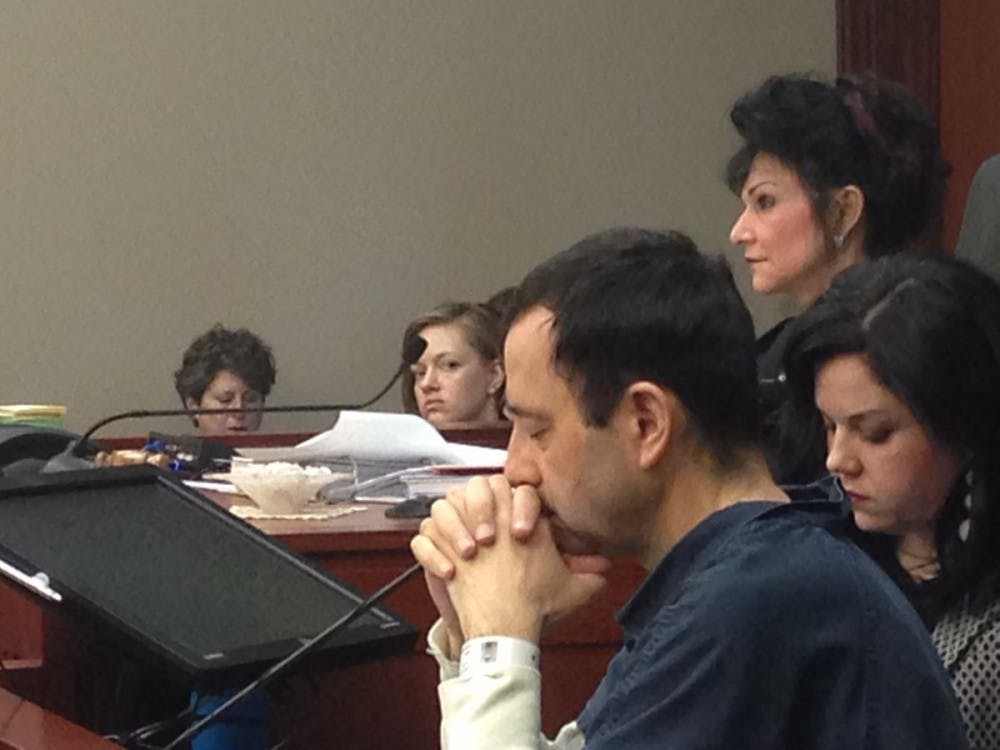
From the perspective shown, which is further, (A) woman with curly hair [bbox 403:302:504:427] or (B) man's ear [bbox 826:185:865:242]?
(A) woman with curly hair [bbox 403:302:504:427]

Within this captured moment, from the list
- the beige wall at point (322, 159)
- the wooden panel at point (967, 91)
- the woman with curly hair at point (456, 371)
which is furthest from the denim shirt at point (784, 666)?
the beige wall at point (322, 159)

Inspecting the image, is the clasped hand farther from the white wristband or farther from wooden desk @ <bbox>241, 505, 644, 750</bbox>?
wooden desk @ <bbox>241, 505, 644, 750</bbox>

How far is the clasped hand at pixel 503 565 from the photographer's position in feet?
3.72

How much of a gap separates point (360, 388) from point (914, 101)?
2.32 meters

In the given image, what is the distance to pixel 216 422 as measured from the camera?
3.97 m

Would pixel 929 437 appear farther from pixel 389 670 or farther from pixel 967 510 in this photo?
pixel 389 670

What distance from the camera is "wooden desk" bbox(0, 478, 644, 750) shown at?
5.05 feet

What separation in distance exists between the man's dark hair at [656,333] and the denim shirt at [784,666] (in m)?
0.12

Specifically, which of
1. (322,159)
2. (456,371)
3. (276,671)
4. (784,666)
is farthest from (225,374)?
(784,666)

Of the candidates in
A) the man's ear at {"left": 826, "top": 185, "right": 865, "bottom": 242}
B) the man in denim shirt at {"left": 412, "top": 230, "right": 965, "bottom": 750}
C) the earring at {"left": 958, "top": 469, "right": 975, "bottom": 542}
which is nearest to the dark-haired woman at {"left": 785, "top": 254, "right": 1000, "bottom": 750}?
the earring at {"left": 958, "top": 469, "right": 975, "bottom": 542}

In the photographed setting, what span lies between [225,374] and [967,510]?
9.07 ft

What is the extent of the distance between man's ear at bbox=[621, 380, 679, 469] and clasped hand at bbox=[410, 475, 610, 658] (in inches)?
4.0

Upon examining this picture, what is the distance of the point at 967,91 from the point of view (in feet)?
13.2

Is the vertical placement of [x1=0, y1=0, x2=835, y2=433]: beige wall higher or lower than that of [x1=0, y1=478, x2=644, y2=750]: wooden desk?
higher
